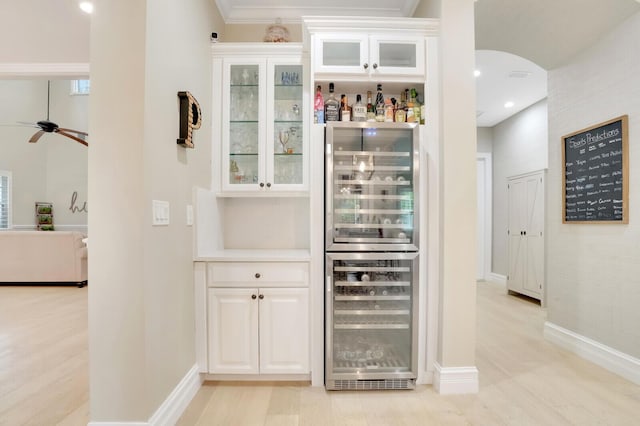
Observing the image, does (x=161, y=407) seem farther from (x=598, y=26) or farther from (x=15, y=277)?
(x=15, y=277)

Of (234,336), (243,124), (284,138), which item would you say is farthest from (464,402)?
(243,124)

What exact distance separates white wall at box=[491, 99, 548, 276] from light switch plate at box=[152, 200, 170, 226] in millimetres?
5042

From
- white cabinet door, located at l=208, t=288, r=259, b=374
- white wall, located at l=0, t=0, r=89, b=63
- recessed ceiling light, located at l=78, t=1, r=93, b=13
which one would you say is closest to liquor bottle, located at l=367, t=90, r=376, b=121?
white cabinet door, located at l=208, t=288, r=259, b=374

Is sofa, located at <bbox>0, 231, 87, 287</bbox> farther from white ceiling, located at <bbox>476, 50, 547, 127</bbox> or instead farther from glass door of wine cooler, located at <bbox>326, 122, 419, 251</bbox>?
white ceiling, located at <bbox>476, 50, 547, 127</bbox>

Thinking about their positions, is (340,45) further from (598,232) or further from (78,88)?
(78,88)

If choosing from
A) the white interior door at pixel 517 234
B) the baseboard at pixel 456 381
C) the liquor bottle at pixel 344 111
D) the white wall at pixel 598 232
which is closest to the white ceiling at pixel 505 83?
the white wall at pixel 598 232

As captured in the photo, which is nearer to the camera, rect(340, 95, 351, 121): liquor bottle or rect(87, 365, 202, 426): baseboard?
rect(87, 365, 202, 426): baseboard

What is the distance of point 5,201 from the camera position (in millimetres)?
7336

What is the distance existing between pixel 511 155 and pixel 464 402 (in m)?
4.63

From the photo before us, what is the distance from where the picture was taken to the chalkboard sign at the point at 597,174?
2.41 metres

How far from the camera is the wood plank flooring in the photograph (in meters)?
1.84

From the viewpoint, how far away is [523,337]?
10.3 feet

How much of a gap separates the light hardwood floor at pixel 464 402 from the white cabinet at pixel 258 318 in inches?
7.1

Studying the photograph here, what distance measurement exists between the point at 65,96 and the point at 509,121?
1040cm
